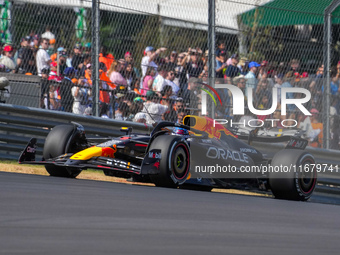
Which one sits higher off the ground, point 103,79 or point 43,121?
point 103,79

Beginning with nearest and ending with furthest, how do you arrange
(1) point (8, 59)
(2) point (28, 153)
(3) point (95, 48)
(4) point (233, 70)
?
(2) point (28, 153) < (3) point (95, 48) < (1) point (8, 59) < (4) point (233, 70)

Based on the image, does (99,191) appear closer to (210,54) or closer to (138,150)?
(138,150)

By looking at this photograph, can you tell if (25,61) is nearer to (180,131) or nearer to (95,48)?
(95,48)

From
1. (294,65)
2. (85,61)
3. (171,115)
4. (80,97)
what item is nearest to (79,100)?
(80,97)

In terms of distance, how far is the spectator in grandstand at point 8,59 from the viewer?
9203 millimetres

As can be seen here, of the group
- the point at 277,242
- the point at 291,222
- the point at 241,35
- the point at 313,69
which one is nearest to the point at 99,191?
the point at 291,222

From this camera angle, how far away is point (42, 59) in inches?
382

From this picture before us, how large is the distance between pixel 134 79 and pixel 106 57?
50 cm

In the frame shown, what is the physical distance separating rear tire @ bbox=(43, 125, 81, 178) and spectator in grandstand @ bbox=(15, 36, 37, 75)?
60.3 inches

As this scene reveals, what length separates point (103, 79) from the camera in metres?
9.77

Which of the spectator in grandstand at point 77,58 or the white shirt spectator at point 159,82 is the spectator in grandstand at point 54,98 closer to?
the spectator in grandstand at point 77,58

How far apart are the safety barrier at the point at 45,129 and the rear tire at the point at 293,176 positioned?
1266mm

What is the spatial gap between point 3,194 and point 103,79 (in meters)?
4.67

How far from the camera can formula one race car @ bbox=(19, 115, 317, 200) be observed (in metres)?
7.34
